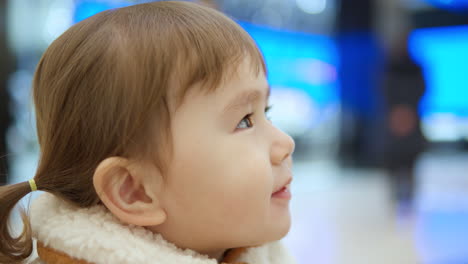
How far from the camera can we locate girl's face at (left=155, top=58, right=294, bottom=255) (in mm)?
568

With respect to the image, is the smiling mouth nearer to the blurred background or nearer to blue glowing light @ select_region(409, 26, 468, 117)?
the blurred background

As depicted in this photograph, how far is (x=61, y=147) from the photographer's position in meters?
0.57

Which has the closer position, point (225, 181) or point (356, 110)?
point (225, 181)

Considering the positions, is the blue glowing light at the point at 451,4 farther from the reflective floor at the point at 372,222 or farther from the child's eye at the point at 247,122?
the child's eye at the point at 247,122

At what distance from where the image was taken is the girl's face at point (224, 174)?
568mm

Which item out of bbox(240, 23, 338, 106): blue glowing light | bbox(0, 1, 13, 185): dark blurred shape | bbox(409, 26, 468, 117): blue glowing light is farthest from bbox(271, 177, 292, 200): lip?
bbox(409, 26, 468, 117): blue glowing light

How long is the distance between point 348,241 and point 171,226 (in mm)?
1343

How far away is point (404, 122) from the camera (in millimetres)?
3141

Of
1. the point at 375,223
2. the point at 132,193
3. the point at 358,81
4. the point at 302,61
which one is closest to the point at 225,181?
the point at 132,193

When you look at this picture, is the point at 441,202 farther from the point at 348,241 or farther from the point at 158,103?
the point at 158,103

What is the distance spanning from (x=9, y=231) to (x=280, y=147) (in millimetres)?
364

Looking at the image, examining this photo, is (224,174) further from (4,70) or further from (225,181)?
(4,70)

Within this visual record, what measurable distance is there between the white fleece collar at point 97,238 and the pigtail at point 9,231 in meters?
0.03

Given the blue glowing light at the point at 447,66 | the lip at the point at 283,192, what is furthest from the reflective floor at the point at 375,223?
the blue glowing light at the point at 447,66
